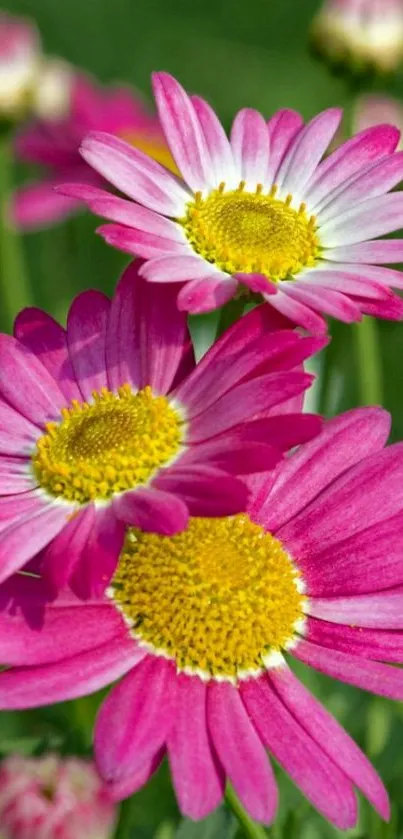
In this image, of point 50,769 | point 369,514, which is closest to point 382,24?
point 369,514

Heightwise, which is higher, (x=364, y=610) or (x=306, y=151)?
(x=306, y=151)

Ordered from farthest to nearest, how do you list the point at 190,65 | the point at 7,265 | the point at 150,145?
the point at 190,65
the point at 150,145
the point at 7,265

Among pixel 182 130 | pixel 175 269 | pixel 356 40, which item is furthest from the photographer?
pixel 356 40

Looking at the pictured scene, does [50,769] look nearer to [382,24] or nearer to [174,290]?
[174,290]

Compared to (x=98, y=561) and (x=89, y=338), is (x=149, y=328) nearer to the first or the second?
(x=89, y=338)

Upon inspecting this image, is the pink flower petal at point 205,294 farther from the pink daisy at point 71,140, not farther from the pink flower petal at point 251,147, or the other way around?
the pink daisy at point 71,140

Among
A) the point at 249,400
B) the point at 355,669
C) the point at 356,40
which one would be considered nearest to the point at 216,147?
the point at 249,400

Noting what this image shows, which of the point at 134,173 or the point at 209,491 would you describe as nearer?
the point at 209,491
